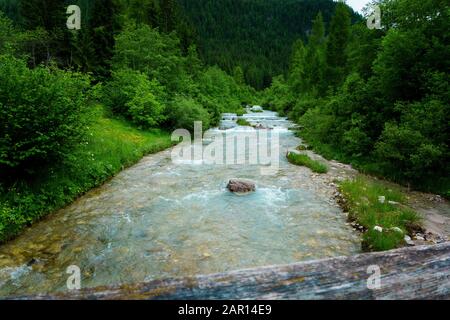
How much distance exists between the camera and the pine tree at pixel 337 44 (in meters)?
37.9

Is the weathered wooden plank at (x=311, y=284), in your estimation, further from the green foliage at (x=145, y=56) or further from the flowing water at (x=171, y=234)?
the green foliage at (x=145, y=56)

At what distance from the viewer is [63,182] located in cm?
1117

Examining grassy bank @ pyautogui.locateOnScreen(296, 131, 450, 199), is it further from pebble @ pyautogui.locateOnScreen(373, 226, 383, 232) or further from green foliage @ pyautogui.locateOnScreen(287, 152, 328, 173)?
pebble @ pyautogui.locateOnScreen(373, 226, 383, 232)

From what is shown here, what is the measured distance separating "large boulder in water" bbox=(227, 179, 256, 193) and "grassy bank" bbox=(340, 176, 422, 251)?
3.65m

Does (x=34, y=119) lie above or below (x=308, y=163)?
above

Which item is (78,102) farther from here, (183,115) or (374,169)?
(183,115)

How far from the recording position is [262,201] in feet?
37.9

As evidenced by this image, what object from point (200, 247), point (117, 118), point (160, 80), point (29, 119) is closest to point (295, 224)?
point (200, 247)

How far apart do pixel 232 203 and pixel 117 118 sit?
17.1 metres

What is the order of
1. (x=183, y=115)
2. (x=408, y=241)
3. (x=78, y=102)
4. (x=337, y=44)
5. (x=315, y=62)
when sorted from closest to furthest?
(x=408, y=241), (x=78, y=102), (x=183, y=115), (x=337, y=44), (x=315, y=62)

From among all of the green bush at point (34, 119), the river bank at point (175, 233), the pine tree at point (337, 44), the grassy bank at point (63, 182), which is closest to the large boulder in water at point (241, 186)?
the river bank at point (175, 233)

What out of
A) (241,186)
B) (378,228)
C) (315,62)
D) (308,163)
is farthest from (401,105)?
(315,62)

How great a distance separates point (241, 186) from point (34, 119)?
776 cm
